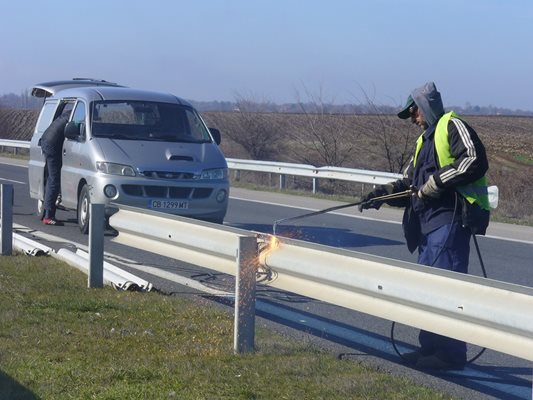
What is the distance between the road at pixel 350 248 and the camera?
6551 mm

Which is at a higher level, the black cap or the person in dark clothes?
the black cap

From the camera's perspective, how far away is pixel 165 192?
40.4 ft

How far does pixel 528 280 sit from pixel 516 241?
3419 mm

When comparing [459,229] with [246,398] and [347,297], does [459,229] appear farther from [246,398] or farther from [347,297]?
[246,398]

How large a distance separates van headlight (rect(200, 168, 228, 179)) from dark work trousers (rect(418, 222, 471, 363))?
20.1 ft

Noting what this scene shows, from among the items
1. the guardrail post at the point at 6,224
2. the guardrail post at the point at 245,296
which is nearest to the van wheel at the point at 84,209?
the guardrail post at the point at 6,224

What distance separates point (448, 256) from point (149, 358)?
202 cm

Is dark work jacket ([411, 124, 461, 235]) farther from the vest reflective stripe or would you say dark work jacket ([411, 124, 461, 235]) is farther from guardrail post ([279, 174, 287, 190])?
guardrail post ([279, 174, 287, 190])

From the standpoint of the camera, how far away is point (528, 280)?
10.7 metres

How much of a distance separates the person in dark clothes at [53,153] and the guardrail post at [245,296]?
7433 millimetres

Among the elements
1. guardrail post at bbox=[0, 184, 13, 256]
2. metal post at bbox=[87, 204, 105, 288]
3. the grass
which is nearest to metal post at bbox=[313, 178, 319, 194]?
guardrail post at bbox=[0, 184, 13, 256]

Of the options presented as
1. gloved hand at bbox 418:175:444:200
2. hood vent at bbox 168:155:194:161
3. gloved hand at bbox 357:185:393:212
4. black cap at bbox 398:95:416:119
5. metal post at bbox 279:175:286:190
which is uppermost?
black cap at bbox 398:95:416:119

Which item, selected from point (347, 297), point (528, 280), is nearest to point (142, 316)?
point (347, 297)

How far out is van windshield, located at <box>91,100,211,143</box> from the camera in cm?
1280
